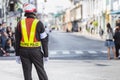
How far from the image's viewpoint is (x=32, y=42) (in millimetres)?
8578

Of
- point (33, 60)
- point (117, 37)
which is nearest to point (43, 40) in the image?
point (33, 60)

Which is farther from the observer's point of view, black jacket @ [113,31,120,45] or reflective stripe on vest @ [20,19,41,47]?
black jacket @ [113,31,120,45]

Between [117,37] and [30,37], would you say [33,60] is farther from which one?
[117,37]

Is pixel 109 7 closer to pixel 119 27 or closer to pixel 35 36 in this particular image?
pixel 119 27

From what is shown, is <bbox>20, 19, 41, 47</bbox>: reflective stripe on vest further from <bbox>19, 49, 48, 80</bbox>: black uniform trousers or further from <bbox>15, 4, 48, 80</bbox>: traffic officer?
<bbox>19, 49, 48, 80</bbox>: black uniform trousers

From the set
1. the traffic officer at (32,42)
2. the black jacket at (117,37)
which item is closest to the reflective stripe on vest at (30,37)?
the traffic officer at (32,42)

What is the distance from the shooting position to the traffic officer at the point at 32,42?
855 cm

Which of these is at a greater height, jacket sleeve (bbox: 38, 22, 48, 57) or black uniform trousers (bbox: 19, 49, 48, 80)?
jacket sleeve (bbox: 38, 22, 48, 57)

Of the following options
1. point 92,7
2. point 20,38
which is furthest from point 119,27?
point 92,7

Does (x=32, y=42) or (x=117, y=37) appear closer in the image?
(x=32, y=42)

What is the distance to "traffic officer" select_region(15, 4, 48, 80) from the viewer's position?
8555 millimetres

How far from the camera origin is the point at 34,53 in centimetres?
852

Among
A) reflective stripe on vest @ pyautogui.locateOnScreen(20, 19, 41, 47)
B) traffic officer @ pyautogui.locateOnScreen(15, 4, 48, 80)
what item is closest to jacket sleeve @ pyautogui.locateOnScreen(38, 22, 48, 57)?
traffic officer @ pyautogui.locateOnScreen(15, 4, 48, 80)

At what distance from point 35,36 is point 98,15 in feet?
259
